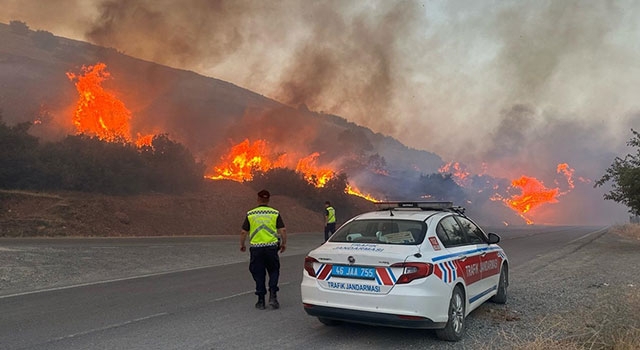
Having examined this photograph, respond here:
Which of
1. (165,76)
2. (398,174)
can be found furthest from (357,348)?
(165,76)

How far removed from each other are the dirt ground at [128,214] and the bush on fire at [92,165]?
43.1 inches

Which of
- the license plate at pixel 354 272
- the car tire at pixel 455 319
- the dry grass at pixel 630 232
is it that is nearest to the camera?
the license plate at pixel 354 272

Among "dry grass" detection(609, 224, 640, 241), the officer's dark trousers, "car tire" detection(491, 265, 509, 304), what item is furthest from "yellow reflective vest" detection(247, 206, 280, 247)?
"dry grass" detection(609, 224, 640, 241)

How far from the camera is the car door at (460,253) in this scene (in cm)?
538

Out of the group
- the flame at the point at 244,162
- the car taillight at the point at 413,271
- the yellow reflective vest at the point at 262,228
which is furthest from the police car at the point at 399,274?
the flame at the point at 244,162

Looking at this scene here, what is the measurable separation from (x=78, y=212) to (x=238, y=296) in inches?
751

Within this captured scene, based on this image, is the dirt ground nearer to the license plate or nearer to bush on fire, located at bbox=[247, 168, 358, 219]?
bush on fire, located at bbox=[247, 168, 358, 219]

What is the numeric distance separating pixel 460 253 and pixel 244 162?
40028mm

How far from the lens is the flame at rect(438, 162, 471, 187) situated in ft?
265

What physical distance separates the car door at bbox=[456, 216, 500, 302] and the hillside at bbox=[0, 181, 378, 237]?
66.7 ft

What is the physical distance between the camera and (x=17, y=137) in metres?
27.0

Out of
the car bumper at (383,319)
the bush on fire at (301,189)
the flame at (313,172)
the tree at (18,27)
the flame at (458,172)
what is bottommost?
the car bumper at (383,319)

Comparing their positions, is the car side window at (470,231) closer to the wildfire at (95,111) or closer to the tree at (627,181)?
the tree at (627,181)

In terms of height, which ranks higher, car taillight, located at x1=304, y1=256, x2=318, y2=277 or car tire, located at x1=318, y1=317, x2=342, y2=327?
car taillight, located at x1=304, y1=256, x2=318, y2=277
